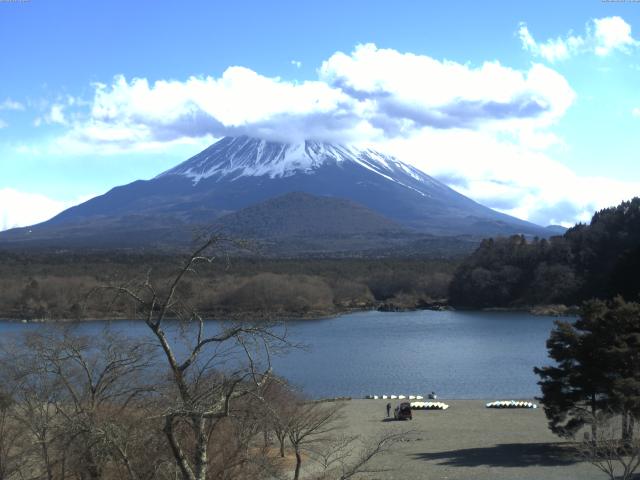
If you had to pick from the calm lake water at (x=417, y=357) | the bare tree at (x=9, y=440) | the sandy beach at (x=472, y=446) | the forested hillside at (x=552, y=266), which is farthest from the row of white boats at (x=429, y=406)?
the forested hillside at (x=552, y=266)

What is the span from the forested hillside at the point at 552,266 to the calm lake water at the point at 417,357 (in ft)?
29.1

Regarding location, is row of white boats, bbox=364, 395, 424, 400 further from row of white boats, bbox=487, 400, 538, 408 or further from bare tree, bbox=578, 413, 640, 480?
bare tree, bbox=578, 413, 640, 480

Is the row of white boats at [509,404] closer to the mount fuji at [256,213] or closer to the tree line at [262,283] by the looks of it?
the tree line at [262,283]

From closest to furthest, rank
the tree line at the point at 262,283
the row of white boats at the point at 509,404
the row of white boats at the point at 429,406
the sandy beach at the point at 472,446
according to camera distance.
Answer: the sandy beach at the point at 472,446, the row of white boats at the point at 509,404, the row of white boats at the point at 429,406, the tree line at the point at 262,283

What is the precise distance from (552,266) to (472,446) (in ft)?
166

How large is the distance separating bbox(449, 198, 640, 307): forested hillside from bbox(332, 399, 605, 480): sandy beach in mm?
40494

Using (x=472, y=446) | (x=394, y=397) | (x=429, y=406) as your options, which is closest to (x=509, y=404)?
(x=429, y=406)

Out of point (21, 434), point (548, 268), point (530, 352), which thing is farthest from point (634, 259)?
point (21, 434)

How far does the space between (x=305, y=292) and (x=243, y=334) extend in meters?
60.7

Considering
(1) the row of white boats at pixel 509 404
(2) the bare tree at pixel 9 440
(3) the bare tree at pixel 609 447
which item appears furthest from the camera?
(1) the row of white boats at pixel 509 404

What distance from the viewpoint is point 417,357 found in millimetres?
37219

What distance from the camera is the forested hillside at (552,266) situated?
212 feet

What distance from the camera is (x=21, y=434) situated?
11430 millimetres

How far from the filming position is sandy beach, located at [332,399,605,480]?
15430 mm
